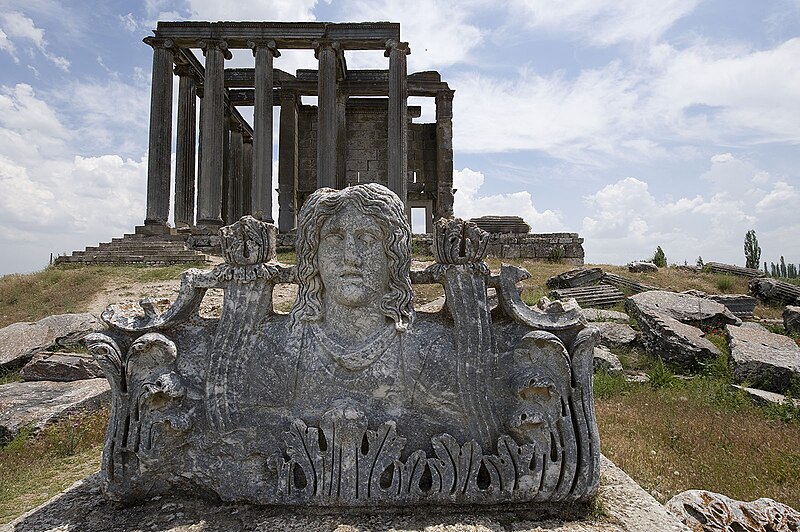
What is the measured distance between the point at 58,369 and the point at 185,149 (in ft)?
45.8

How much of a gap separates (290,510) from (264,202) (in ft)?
51.7

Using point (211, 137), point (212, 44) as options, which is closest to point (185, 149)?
point (211, 137)

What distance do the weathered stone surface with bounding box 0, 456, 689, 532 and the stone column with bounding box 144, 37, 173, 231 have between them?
15.7 meters

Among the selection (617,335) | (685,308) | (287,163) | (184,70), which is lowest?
(617,335)

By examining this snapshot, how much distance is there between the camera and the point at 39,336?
7.25 m

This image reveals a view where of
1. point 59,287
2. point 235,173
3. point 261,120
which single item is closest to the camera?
point 59,287

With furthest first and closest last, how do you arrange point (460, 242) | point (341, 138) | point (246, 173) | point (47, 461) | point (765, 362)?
point (246, 173) → point (341, 138) → point (765, 362) → point (47, 461) → point (460, 242)

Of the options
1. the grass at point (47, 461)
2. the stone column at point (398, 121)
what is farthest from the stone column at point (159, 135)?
the grass at point (47, 461)

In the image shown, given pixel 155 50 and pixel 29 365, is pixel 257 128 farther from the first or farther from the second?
pixel 29 365

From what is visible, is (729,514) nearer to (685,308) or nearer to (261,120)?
(685,308)

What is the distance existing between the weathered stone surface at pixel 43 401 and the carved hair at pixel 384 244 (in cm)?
350

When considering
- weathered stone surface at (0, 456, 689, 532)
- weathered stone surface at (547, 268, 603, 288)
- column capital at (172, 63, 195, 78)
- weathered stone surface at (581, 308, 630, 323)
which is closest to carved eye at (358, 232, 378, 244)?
Answer: weathered stone surface at (0, 456, 689, 532)

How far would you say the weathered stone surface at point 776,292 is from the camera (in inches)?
455

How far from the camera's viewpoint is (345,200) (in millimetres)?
2875
